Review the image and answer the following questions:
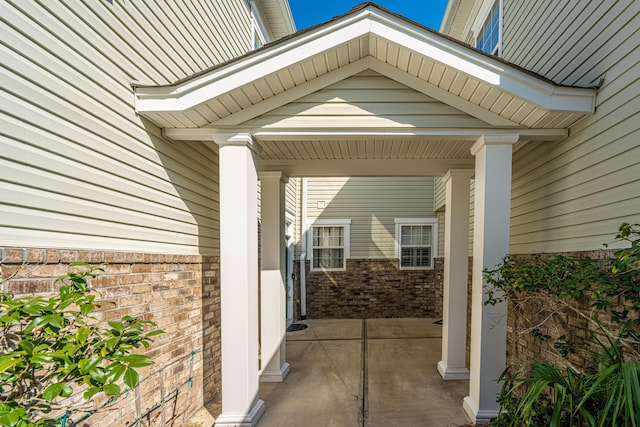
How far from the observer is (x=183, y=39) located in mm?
3592

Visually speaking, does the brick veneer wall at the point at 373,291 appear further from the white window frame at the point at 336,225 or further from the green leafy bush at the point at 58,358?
the green leafy bush at the point at 58,358

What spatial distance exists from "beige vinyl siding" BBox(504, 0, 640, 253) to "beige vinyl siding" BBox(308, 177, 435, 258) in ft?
16.2

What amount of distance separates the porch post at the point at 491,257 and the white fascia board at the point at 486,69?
0.47 meters

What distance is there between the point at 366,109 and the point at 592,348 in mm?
2770

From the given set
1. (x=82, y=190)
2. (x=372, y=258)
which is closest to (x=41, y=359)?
A: (x=82, y=190)

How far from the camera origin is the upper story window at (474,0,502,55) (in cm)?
513

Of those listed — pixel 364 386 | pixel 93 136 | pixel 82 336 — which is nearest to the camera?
pixel 82 336

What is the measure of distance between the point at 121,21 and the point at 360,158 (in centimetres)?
286

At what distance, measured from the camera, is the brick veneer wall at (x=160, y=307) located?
182 cm

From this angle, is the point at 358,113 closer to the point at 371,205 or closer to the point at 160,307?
the point at 160,307

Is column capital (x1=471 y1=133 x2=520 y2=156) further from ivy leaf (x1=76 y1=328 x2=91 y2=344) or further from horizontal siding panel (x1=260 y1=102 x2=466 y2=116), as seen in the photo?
ivy leaf (x1=76 y1=328 x2=91 y2=344)

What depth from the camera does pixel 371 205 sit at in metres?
9.09

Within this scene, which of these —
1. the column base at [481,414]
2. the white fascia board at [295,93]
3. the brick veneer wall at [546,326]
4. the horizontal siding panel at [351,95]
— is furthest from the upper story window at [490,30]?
the column base at [481,414]

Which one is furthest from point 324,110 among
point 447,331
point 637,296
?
point 447,331
